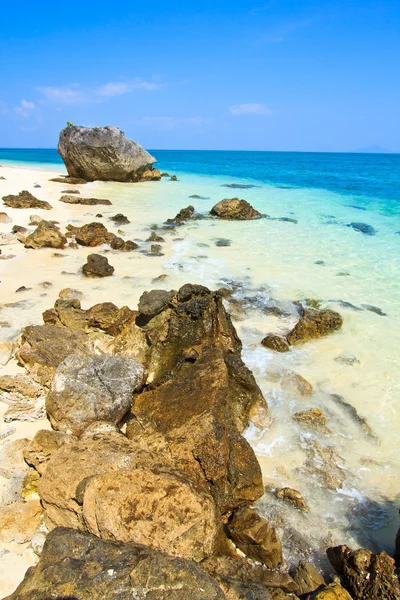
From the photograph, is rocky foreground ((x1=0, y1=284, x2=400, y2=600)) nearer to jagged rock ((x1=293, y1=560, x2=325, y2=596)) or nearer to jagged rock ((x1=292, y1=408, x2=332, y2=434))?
jagged rock ((x1=293, y1=560, x2=325, y2=596))

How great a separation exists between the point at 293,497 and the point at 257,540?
88cm

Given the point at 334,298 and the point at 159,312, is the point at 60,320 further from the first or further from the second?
the point at 334,298

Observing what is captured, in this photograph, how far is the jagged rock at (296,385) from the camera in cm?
610

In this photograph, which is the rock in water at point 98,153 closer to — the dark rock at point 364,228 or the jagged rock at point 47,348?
the dark rock at point 364,228

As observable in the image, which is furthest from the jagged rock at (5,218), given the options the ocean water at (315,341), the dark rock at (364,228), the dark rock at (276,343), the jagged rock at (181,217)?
the dark rock at (364,228)

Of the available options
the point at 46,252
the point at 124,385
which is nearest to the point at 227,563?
the point at 124,385

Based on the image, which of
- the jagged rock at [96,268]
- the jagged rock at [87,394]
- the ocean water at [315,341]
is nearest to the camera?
the ocean water at [315,341]

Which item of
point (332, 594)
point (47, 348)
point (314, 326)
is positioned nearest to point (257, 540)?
point (332, 594)

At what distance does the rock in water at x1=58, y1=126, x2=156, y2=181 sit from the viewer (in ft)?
92.0

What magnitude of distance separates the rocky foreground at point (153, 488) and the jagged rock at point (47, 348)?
0.03 m

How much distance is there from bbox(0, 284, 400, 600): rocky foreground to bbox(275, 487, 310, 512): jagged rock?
0.06ft

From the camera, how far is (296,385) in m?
6.21

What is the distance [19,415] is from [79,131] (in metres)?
27.3

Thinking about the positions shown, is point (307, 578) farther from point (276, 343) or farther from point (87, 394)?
point (276, 343)
